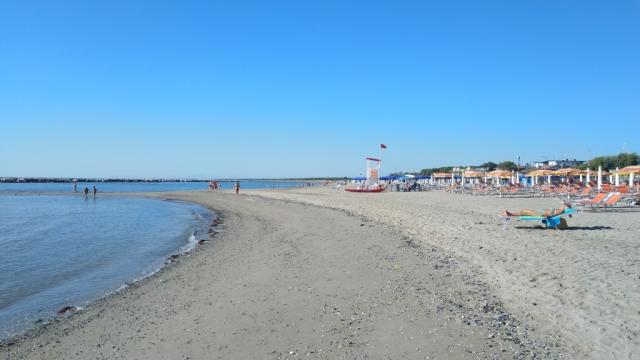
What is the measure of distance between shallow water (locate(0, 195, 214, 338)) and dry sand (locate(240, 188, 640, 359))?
7014 millimetres

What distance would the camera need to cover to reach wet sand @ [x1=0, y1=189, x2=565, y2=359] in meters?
4.84

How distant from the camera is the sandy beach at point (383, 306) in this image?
4840 millimetres

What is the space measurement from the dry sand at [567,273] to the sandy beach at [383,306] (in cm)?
3

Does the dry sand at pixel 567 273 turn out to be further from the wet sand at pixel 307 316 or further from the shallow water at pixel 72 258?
the shallow water at pixel 72 258

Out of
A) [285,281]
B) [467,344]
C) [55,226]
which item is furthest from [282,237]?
[55,226]

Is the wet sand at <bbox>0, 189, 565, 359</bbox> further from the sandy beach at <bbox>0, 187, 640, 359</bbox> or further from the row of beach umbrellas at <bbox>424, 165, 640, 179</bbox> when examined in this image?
the row of beach umbrellas at <bbox>424, 165, 640, 179</bbox>

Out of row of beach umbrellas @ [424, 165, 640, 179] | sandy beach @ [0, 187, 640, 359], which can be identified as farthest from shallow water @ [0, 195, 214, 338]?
row of beach umbrellas @ [424, 165, 640, 179]

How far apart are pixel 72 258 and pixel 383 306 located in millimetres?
9746

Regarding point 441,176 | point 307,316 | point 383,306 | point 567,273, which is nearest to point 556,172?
point 441,176

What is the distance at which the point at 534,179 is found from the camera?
43938 millimetres

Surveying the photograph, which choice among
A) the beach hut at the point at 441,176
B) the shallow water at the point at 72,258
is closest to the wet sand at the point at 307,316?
the shallow water at the point at 72,258

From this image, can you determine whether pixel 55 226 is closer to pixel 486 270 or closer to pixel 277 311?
pixel 277 311

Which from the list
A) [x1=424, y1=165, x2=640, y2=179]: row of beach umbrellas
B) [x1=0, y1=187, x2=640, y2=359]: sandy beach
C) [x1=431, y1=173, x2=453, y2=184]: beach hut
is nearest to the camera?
[x1=0, y1=187, x2=640, y2=359]: sandy beach

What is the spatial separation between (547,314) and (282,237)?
30.9 ft
